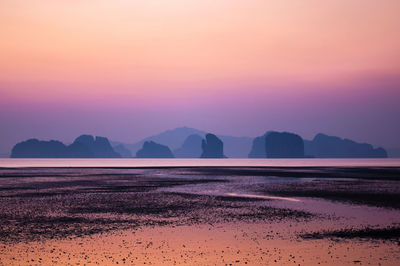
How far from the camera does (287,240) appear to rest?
22.2 metres

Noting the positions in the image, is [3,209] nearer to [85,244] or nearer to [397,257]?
[85,244]

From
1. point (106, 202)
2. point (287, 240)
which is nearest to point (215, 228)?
point (287, 240)

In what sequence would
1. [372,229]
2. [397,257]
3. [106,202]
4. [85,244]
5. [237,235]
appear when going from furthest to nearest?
[106,202]
[372,229]
[237,235]
[85,244]
[397,257]

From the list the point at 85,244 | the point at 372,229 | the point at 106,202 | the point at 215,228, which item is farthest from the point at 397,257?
the point at 106,202

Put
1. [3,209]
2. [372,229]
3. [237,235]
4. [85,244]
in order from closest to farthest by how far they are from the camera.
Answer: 1. [85,244]
2. [237,235]
3. [372,229]
4. [3,209]

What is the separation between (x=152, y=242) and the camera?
71.6 ft

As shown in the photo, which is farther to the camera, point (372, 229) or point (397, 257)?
point (372, 229)

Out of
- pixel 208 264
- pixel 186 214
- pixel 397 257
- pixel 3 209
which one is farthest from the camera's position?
pixel 3 209

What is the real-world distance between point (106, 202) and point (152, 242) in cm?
2023

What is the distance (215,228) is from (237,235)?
2582mm

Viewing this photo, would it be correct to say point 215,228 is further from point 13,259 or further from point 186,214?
point 13,259

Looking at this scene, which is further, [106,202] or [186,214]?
[106,202]

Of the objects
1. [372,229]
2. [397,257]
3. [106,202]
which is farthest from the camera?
[106,202]

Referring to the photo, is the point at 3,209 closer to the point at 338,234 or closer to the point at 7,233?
the point at 7,233
